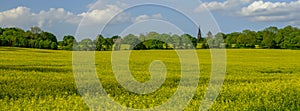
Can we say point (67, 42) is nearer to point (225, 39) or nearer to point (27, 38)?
point (27, 38)

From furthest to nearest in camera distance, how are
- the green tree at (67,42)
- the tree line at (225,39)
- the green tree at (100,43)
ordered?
the tree line at (225,39), the green tree at (67,42), the green tree at (100,43)

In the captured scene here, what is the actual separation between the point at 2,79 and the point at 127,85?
4858 millimetres

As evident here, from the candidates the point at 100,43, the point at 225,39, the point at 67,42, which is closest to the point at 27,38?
the point at 67,42

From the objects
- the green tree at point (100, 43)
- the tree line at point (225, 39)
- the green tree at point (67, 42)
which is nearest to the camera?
the green tree at point (100, 43)

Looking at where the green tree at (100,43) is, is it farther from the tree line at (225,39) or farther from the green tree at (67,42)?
the green tree at (67,42)

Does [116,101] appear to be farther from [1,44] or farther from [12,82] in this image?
[1,44]

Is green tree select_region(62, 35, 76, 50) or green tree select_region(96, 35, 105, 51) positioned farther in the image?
green tree select_region(62, 35, 76, 50)

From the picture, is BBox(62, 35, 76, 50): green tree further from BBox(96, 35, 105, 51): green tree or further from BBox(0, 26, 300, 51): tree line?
BBox(96, 35, 105, 51): green tree

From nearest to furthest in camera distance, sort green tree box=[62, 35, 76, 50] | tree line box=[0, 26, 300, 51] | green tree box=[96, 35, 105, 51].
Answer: green tree box=[96, 35, 105, 51], green tree box=[62, 35, 76, 50], tree line box=[0, 26, 300, 51]

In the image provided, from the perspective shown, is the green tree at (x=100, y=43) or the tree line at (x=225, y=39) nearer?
the green tree at (x=100, y=43)

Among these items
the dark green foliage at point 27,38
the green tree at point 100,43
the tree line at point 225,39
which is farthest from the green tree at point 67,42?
the green tree at point 100,43

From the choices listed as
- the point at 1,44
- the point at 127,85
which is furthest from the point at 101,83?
the point at 1,44

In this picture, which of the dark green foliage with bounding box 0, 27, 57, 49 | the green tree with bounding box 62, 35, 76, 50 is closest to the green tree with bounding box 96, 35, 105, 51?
the green tree with bounding box 62, 35, 76, 50

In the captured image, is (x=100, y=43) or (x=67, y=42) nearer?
(x=100, y=43)
